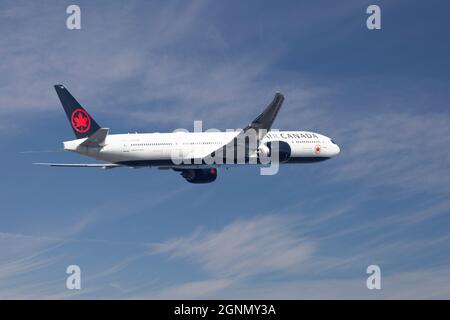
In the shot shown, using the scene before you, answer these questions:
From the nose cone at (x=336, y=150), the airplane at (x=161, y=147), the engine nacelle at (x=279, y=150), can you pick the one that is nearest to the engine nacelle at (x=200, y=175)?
the airplane at (x=161, y=147)

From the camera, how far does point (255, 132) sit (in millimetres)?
79375

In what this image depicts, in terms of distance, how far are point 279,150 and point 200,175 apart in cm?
1097

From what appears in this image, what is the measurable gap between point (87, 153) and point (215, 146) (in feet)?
52.6

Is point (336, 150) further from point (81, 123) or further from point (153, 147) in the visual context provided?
point (81, 123)

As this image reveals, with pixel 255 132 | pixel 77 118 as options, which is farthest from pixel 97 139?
pixel 255 132

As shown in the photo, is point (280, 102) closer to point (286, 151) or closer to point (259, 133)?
point (259, 133)

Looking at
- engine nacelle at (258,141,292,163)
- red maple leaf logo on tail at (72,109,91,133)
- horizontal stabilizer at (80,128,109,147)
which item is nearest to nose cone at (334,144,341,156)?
engine nacelle at (258,141,292,163)

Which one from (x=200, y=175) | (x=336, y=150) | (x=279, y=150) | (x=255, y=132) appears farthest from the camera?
(x=336, y=150)

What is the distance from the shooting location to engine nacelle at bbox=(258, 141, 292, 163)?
85000 mm

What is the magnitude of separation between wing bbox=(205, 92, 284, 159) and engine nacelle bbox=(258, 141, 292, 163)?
1.46 m

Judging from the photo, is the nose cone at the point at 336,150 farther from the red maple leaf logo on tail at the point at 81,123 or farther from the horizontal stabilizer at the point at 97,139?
the red maple leaf logo on tail at the point at 81,123

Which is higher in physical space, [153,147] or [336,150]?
[336,150]

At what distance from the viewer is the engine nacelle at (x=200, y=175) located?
295ft

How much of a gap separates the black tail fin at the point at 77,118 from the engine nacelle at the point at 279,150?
67.1 feet
